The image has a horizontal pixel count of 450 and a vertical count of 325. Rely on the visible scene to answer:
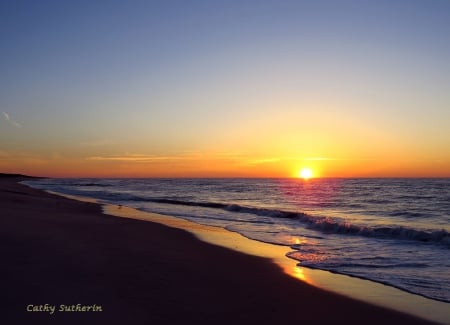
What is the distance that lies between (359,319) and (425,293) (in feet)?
8.42

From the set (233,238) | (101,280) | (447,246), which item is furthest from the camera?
(233,238)

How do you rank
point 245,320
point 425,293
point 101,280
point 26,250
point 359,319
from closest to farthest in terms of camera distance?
point 245,320
point 359,319
point 101,280
point 425,293
point 26,250

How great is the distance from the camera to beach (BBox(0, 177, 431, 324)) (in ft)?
21.3

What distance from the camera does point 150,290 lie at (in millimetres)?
7824

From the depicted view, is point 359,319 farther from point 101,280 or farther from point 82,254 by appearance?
point 82,254

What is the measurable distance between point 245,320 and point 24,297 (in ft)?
11.1

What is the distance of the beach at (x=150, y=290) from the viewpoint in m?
6.50

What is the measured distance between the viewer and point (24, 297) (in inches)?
267

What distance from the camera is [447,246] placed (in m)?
15.8

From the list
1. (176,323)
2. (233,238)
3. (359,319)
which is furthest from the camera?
Answer: (233,238)

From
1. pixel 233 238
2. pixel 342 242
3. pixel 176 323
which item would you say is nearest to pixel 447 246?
pixel 342 242

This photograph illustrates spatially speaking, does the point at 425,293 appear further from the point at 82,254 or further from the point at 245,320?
the point at 82,254

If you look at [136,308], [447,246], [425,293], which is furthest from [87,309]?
[447,246]

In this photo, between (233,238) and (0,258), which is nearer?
Result: (0,258)
